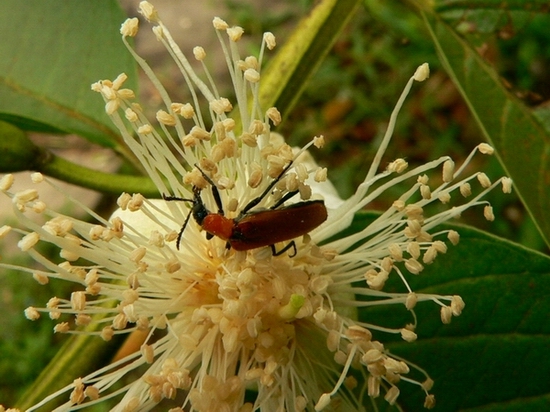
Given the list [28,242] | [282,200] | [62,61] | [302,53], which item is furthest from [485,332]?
[62,61]

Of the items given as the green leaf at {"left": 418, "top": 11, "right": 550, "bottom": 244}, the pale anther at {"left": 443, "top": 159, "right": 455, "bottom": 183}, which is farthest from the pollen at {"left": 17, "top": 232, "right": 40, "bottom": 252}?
the green leaf at {"left": 418, "top": 11, "right": 550, "bottom": 244}

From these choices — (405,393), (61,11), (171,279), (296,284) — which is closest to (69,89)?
(61,11)

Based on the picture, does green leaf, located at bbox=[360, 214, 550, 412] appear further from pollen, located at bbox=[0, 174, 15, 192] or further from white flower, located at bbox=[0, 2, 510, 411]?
pollen, located at bbox=[0, 174, 15, 192]

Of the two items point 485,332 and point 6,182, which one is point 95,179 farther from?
point 485,332

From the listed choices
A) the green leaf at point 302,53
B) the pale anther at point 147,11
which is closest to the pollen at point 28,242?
the pale anther at point 147,11

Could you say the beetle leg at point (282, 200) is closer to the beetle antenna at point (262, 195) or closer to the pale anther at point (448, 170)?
the beetle antenna at point (262, 195)

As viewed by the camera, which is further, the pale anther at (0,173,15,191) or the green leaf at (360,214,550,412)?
the green leaf at (360,214,550,412)
